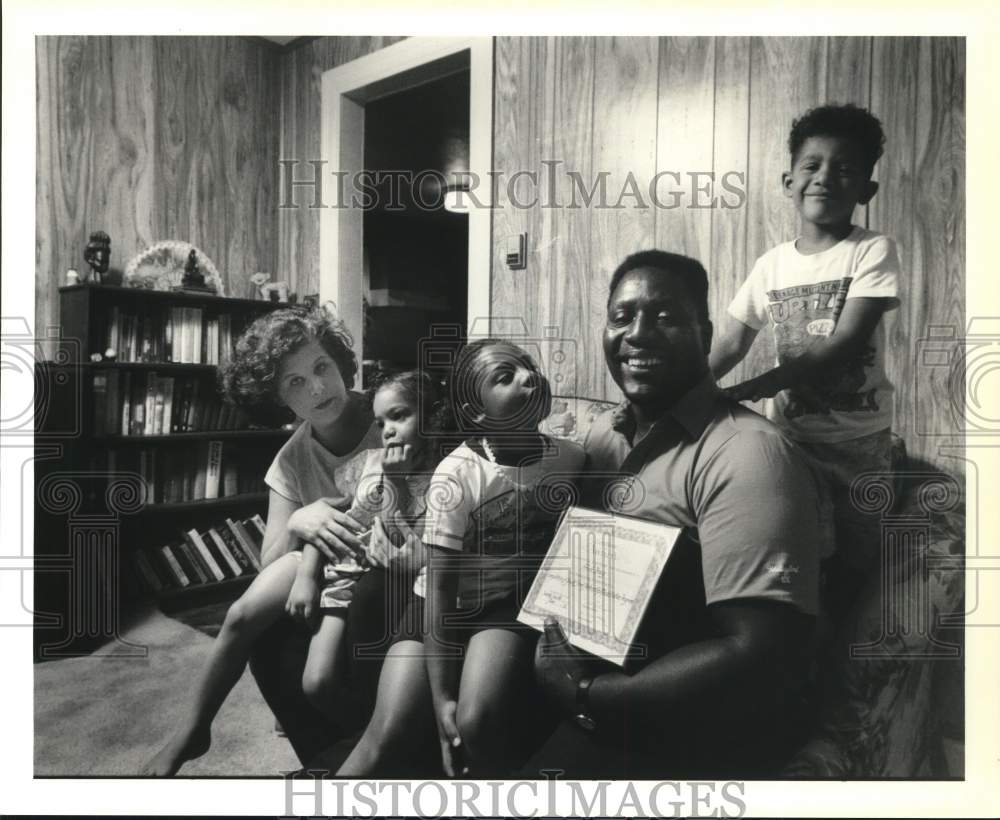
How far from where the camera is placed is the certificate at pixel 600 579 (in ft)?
5.10

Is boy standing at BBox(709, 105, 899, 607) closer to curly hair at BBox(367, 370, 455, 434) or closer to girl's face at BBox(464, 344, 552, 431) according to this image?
girl's face at BBox(464, 344, 552, 431)

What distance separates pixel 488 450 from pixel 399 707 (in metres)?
0.70

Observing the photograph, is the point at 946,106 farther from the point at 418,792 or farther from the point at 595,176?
the point at 418,792

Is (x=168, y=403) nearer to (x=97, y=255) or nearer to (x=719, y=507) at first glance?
(x=97, y=255)

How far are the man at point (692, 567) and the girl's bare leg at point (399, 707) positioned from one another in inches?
11.8

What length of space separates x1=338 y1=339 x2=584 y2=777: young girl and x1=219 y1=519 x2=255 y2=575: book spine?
1.63 feet

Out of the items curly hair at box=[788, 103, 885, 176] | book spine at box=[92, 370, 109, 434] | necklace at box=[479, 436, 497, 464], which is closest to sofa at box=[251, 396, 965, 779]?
necklace at box=[479, 436, 497, 464]

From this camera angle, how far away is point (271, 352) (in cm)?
170

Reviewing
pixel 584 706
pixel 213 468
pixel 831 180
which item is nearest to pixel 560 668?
pixel 584 706

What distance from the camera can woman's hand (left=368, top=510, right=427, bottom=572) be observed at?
164 centimetres

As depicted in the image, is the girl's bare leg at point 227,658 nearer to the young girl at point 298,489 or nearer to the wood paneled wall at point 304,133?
the young girl at point 298,489

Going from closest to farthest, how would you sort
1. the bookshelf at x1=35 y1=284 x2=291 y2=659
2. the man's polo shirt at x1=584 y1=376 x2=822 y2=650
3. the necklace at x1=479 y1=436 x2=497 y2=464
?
the man's polo shirt at x1=584 y1=376 x2=822 y2=650 → the necklace at x1=479 y1=436 x2=497 y2=464 → the bookshelf at x1=35 y1=284 x2=291 y2=659
